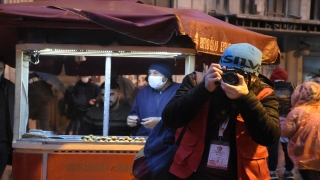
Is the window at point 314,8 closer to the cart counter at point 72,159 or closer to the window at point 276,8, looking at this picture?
the window at point 276,8

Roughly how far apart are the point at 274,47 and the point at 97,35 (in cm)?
216

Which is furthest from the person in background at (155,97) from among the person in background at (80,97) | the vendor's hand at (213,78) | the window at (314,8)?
the window at (314,8)

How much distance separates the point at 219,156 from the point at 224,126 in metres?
0.16

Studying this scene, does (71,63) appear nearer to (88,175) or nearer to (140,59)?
(140,59)

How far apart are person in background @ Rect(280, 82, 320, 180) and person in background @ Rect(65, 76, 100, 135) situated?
13.6 feet

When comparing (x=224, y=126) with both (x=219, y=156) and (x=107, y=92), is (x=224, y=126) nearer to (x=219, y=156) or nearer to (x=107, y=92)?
(x=219, y=156)

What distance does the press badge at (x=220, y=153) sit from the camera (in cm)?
293

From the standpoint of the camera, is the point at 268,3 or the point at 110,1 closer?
the point at 110,1

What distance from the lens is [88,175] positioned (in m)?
5.71

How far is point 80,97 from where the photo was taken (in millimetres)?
9672

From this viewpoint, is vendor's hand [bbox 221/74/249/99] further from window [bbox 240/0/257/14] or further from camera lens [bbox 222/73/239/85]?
window [bbox 240/0/257/14]

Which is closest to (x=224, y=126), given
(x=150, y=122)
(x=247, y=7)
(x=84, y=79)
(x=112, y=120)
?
(x=150, y=122)

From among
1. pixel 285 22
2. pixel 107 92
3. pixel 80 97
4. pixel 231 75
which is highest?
pixel 285 22

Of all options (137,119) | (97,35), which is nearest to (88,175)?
(137,119)
